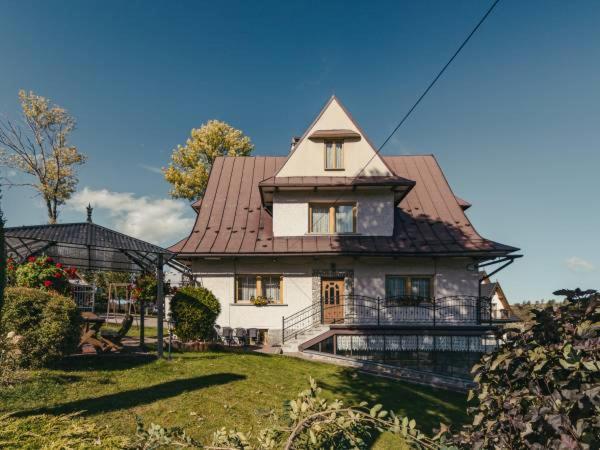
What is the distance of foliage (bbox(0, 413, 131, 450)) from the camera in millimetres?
3328

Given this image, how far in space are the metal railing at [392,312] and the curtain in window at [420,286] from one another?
12.8 inches

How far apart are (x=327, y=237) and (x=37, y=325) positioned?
11518 millimetres

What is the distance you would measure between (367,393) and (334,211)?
922 cm

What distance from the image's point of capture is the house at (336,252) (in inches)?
643

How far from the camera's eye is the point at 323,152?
17.7 metres

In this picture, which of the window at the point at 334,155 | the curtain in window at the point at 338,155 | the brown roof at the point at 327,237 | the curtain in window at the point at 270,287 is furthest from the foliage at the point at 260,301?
the curtain in window at the point at 338,155

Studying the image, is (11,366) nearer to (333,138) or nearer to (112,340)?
(112,340)

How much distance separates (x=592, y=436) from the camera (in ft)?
6.75

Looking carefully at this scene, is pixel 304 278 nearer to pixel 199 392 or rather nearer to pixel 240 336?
pixel 240 336

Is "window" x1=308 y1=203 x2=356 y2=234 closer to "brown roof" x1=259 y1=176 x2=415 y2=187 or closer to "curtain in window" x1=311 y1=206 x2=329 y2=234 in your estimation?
"curtain in window" x1=311 y1=206 x2=329 y2=234

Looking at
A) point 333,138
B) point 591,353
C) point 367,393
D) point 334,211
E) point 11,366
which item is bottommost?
point 367,393

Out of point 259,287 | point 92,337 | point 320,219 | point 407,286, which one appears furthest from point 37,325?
point 407,286

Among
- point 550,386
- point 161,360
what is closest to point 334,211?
point 161,360

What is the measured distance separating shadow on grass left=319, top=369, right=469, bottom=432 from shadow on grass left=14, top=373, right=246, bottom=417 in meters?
3.16
